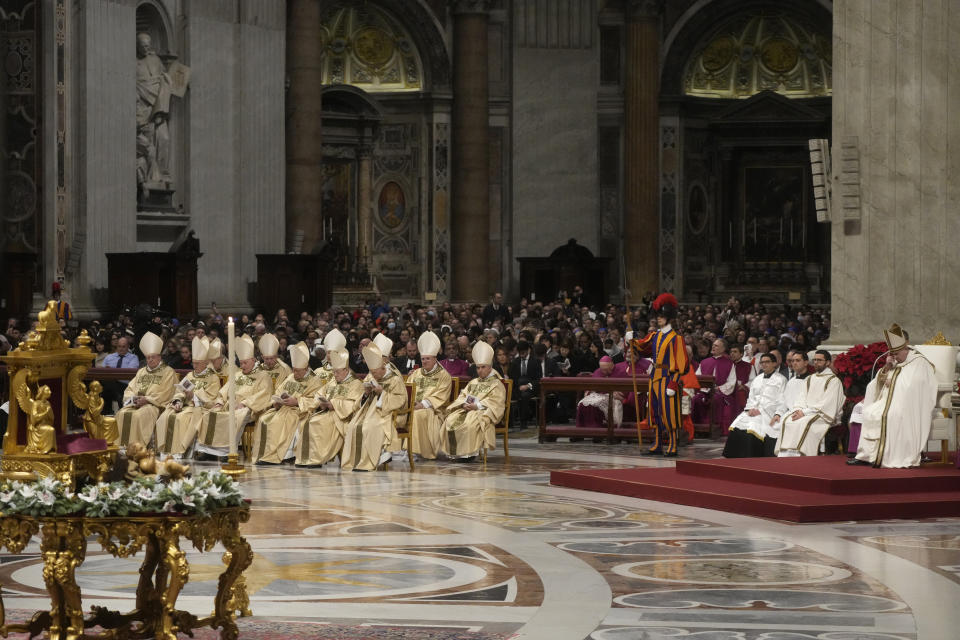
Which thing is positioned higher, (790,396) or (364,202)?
(364,202)

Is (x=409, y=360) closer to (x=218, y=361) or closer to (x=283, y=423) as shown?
(x=218, y=361)

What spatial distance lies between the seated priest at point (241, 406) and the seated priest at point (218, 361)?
0.65ft

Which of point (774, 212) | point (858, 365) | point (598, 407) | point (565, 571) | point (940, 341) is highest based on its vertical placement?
point (774, 212)

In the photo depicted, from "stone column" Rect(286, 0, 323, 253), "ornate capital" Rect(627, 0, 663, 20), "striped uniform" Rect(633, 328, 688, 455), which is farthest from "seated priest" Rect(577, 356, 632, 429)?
"ornate capital" Rect(627, 0, 663, 20)

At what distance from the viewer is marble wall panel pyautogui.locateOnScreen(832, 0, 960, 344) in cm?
1470

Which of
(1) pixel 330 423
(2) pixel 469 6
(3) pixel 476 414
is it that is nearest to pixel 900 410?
(3) pixel 476 414

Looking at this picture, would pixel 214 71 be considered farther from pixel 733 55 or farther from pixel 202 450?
pixel 733 55

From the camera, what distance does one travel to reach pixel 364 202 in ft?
113

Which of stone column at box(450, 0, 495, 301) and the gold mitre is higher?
stone column at box(450, 0, 495, 301)

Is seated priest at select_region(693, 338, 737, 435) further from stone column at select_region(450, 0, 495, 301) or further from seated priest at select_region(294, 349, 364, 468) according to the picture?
stone column at select_region(450, 0, 495, 301)

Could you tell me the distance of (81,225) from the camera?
23.8 meters

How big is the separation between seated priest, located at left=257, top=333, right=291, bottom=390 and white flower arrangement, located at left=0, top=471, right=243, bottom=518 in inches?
385

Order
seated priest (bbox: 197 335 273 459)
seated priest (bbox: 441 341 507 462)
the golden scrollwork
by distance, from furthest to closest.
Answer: seated priest (bbox: 197 335 273 459) < seated priest (bbox: 441 341 507 462) < the golden scrollwork

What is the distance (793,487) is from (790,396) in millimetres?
2231
